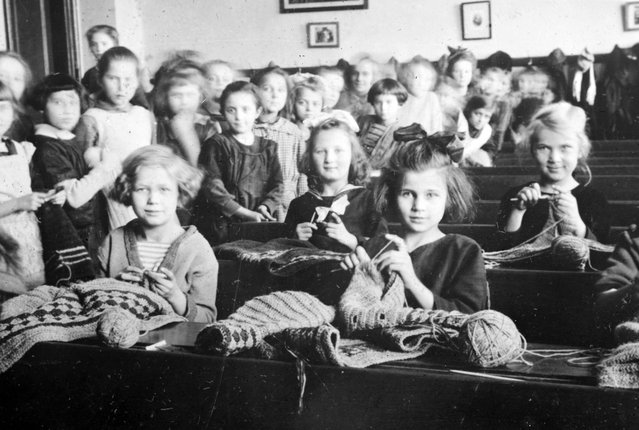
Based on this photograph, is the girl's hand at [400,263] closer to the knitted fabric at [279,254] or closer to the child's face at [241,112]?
the knitted fabric at [279,254]

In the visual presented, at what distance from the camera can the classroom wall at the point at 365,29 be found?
1.79 metres

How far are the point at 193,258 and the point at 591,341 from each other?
1092mm

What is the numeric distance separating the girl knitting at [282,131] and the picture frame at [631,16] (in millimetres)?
885

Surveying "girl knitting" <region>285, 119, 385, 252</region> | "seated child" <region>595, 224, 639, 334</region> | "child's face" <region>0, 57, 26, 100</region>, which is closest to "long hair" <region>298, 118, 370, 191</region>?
"girl knitting" <region>285, 119, 385, 252</region>

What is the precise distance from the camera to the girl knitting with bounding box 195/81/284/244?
221cm

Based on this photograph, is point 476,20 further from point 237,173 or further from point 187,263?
point 187,263

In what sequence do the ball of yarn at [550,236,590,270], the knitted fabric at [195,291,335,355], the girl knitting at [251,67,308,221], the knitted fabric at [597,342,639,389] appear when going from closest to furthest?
1. the knitted fabric at [597,342,639,389]
2. the knitted fabric at [195,291,335,355]
3. the ball of yarn at [550,236,590,270]
4. the girl knitting at [251,67,308,221]

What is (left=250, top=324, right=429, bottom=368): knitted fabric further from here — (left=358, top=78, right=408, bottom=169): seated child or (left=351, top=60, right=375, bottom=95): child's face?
(left=351, top=60, right=375, bottom=95): child's face

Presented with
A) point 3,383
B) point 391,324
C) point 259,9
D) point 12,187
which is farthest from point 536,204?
point 12,187

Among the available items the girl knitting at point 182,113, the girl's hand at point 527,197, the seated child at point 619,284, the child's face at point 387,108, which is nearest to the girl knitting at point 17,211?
the girl knitting at point 182,113

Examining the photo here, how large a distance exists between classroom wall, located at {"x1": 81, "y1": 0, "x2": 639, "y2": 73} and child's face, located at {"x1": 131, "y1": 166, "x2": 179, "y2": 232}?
1.13 ft

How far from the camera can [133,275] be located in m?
2.17

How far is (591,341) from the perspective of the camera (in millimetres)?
1780

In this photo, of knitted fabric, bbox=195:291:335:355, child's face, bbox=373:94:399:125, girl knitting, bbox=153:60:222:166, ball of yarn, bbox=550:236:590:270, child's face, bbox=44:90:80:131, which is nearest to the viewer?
knitted fabric, bbox=195:291:335:355
